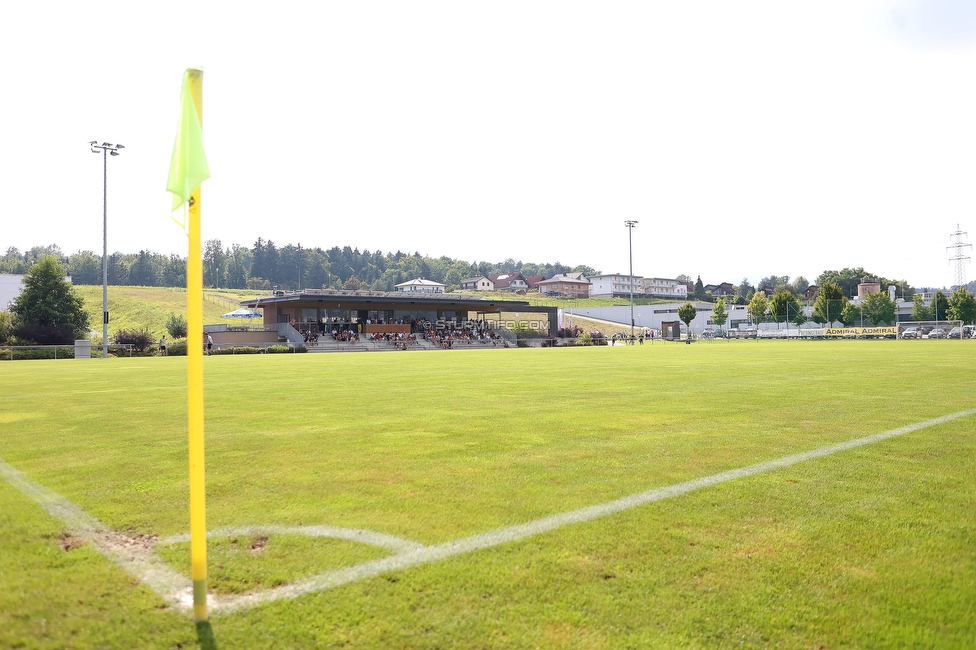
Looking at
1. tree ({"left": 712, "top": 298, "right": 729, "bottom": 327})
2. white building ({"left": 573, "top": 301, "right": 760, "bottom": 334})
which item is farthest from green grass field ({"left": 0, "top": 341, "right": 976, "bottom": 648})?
white building ({"left": 573, "top": 301, "right": 760, "bottom": 334})

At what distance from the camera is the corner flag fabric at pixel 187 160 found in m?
2.78

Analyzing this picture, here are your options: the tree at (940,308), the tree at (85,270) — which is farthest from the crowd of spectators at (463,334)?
the tree at (85,270)

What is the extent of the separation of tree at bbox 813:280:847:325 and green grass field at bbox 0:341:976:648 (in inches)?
2864

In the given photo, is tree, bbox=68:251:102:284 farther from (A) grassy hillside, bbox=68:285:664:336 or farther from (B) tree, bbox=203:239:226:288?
(A) grassy hillside, bbox=68:285:664:336

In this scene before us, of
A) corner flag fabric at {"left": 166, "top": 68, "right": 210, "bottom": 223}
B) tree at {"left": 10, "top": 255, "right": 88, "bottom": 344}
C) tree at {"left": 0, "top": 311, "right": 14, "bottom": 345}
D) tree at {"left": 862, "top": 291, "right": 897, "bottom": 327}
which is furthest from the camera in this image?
tree at {"left": 862, "top": 291, "right": 897, "bottom": 327}

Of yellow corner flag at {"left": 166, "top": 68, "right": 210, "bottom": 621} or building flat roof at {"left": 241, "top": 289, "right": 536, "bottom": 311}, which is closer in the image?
yellow corner flag at {"left": 166, "top": 68, "right": 210, "bottom": 621}

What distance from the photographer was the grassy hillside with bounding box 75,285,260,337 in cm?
7406

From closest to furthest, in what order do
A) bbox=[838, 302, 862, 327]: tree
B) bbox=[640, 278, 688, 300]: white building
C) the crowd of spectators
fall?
the crowd of spectators
bbox=[838, 302, 862, 327]: tree
bbox=[640, 278, 688, 300]: white building

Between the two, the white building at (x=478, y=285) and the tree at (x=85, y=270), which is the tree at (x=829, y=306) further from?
the tree at (x=85, y=270)

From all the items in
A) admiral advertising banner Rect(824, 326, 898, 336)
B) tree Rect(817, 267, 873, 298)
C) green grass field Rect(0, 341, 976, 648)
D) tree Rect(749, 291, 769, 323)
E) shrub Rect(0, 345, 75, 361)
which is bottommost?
green grass field Rect(0, 341, 976, 648)

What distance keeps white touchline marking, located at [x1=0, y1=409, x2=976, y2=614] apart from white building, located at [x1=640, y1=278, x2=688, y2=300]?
155094mm

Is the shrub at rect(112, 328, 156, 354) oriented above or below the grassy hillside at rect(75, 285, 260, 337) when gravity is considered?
below

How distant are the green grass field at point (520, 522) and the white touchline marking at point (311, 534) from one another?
6 centimetres

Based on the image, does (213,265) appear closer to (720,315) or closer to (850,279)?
(720,315)
